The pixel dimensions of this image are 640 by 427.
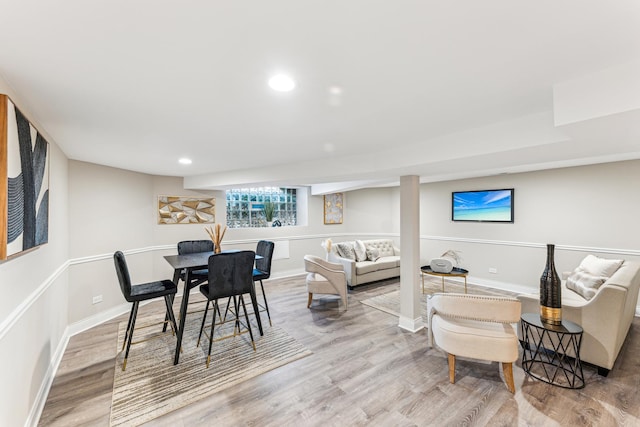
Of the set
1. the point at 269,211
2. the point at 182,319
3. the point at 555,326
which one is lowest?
the point at 182,319

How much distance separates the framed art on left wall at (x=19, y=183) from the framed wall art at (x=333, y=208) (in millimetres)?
5194

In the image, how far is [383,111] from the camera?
5.94 ft

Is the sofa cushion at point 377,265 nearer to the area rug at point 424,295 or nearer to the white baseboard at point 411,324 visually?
the area rug at point 424,295

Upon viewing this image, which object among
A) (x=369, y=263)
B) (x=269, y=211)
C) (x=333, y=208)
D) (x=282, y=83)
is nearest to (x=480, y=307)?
(x=282, y=83)

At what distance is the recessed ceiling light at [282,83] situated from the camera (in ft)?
4.35

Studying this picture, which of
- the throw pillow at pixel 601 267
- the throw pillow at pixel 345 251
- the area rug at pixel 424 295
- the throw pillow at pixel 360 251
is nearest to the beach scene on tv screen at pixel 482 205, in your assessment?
the area rug at pixel 424 295

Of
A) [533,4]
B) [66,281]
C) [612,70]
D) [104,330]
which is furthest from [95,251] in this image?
[612,70]

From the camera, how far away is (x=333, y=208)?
682cm

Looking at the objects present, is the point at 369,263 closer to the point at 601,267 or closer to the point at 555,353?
the point at 555,353

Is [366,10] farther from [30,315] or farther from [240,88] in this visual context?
[30,315]

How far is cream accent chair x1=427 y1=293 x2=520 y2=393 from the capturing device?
2201 millimetres

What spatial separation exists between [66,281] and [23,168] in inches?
93.3

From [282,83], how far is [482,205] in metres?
5.20

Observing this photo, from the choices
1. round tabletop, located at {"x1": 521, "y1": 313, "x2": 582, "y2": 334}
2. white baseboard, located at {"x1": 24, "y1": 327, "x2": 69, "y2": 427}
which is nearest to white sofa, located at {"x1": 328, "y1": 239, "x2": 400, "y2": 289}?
round tabletop, located at {"x1": 521, "y1": 313, "x2": 582, "y2": 334}
